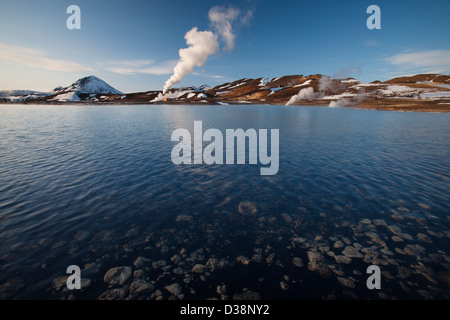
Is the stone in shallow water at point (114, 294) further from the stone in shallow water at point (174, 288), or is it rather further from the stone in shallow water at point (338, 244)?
the stone in shallow water at point (338, 244)

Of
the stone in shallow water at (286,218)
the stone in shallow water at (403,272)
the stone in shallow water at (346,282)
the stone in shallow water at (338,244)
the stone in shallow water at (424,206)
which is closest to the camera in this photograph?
the stone in shallow water at (346,282)

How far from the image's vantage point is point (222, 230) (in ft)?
36.4

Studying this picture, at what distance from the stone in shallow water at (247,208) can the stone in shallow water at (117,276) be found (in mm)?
7213

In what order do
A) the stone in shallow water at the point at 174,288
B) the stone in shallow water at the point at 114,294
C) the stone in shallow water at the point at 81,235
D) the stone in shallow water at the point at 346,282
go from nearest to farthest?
1. the stone in shallow water at the point at 114,294
2. the stone in shallow water at the point at 174,288
3. the stone in shallow water at the point at 346,282
4. the stone in shallow water at the point at 81,235

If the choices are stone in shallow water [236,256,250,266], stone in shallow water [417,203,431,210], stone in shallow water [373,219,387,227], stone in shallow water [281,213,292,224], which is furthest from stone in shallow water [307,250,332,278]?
stone in shallow water [417,203,431,210]

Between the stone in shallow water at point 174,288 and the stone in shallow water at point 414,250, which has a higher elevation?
the stone in shallow water at point 414,250

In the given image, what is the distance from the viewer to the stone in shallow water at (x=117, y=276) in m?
7.86

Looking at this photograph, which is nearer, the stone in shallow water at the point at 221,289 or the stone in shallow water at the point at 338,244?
the stone in shallow water at the point at 221,289

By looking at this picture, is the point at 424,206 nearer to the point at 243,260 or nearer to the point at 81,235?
the point at 243,260

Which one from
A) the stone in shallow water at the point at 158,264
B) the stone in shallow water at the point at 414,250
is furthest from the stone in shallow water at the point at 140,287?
the stone in shallow water at the point at 414,250

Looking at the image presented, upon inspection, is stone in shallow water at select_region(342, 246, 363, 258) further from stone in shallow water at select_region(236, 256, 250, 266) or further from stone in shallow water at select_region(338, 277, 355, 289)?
stone in shallow water at select_region(236, 256, 250, 266)

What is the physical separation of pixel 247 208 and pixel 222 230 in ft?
9.65

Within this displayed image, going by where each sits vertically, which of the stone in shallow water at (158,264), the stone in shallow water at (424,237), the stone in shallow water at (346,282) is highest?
the stone in shallow water at (424,237)
